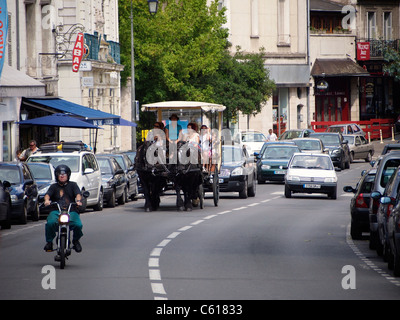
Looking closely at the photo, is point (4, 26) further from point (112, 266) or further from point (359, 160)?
point (359, 160)

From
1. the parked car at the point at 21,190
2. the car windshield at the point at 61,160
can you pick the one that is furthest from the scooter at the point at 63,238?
the car windshield at the point at 61,160

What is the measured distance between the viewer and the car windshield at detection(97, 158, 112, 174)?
30906 mm

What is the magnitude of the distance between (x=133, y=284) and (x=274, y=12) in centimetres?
6467

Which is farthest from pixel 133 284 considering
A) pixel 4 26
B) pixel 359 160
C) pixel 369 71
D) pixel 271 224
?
pixel 369 71

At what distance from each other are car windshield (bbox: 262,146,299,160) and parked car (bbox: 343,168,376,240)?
21.2 metres

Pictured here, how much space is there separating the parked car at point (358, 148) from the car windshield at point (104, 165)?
26894mm

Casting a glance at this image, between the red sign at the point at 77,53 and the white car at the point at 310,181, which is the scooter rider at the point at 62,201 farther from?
the red sign at the point at 77,53

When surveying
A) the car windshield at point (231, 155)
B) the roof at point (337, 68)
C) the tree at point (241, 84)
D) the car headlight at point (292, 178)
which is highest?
the roof at point (337, 68)

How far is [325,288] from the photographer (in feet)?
42.3

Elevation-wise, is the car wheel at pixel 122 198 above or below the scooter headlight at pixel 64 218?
below

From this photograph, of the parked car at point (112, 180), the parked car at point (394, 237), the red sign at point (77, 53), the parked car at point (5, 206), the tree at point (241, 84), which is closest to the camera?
the parked car at point (394, 237)

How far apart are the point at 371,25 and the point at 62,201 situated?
70017mm

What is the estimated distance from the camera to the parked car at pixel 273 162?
1617 inches
